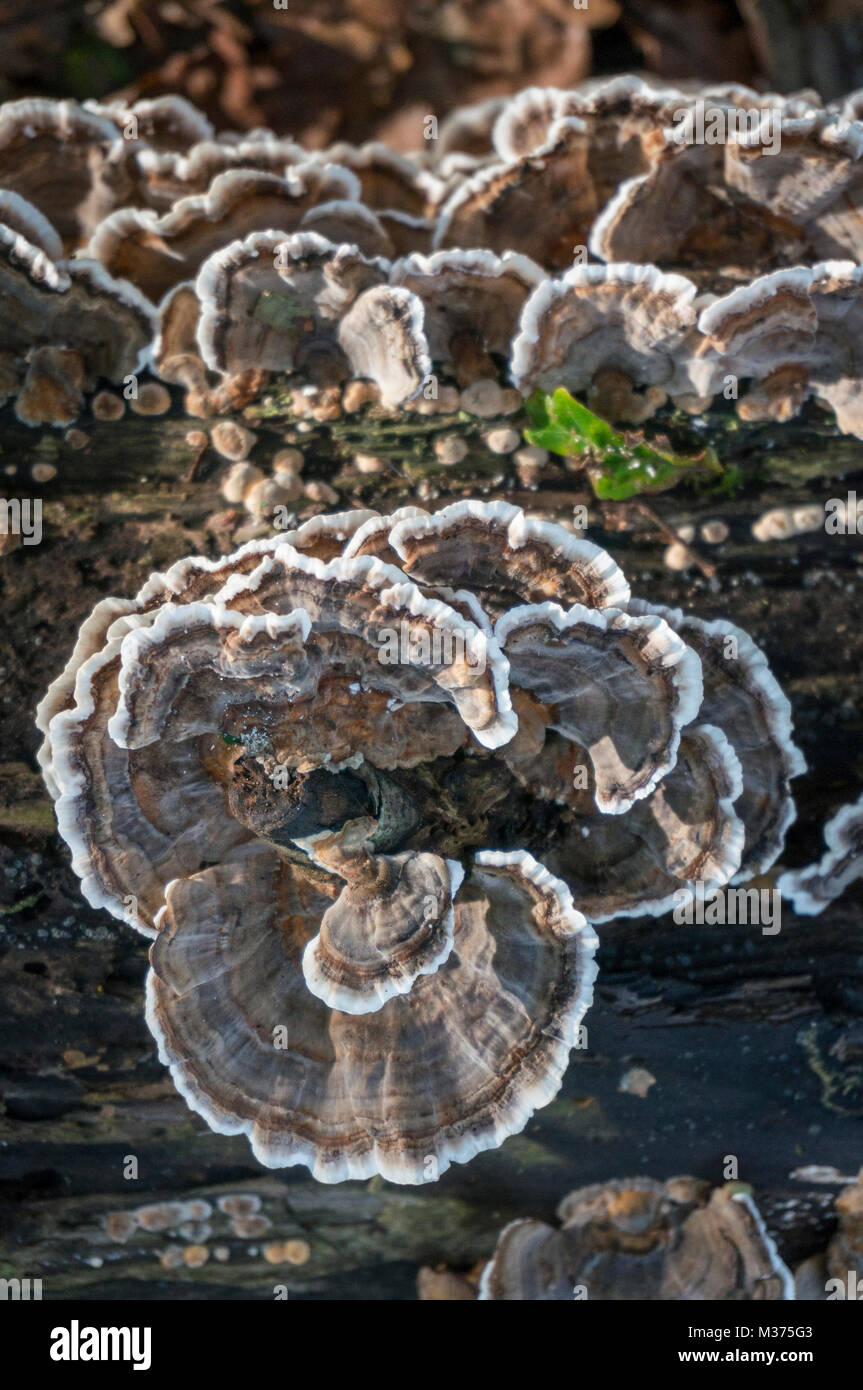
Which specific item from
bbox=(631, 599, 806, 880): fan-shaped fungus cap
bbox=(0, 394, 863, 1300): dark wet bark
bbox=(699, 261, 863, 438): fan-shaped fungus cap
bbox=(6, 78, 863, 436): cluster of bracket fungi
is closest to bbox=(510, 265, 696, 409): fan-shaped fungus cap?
bbox=(6, 78, 863, 436): cluster of bracket fungi

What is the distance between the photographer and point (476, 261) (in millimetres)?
3578

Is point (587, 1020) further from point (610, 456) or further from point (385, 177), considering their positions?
point (385, 177)

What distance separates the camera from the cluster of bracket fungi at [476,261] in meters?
3.55

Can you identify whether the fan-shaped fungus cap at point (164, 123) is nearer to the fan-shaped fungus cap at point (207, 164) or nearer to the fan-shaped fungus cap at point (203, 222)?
the fan-shaped fungus cap at point (207, 164)

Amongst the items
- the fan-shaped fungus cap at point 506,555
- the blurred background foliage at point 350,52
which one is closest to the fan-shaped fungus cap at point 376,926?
the fan-shaped fungus cap at point 506,555

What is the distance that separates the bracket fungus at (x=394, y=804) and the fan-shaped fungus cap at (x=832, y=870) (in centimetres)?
26

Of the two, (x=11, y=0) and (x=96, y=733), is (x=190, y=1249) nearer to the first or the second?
(x=96, y=733)

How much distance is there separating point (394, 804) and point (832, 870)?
1801mm

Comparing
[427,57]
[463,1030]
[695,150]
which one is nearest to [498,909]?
[463,1030]

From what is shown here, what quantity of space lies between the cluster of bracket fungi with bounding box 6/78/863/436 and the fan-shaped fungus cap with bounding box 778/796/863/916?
1.56m

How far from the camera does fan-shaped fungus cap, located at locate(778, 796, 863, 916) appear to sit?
3.81 metres

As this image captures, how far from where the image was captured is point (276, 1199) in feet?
14.1

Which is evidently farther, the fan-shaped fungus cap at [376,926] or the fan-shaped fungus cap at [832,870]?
the fan-shaped fungus cap at [832,870]

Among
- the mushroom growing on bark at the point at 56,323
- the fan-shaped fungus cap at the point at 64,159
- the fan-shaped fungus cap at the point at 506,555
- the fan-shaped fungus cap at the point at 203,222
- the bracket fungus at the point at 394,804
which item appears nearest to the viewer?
the bracket fungus at the point at 394,804
